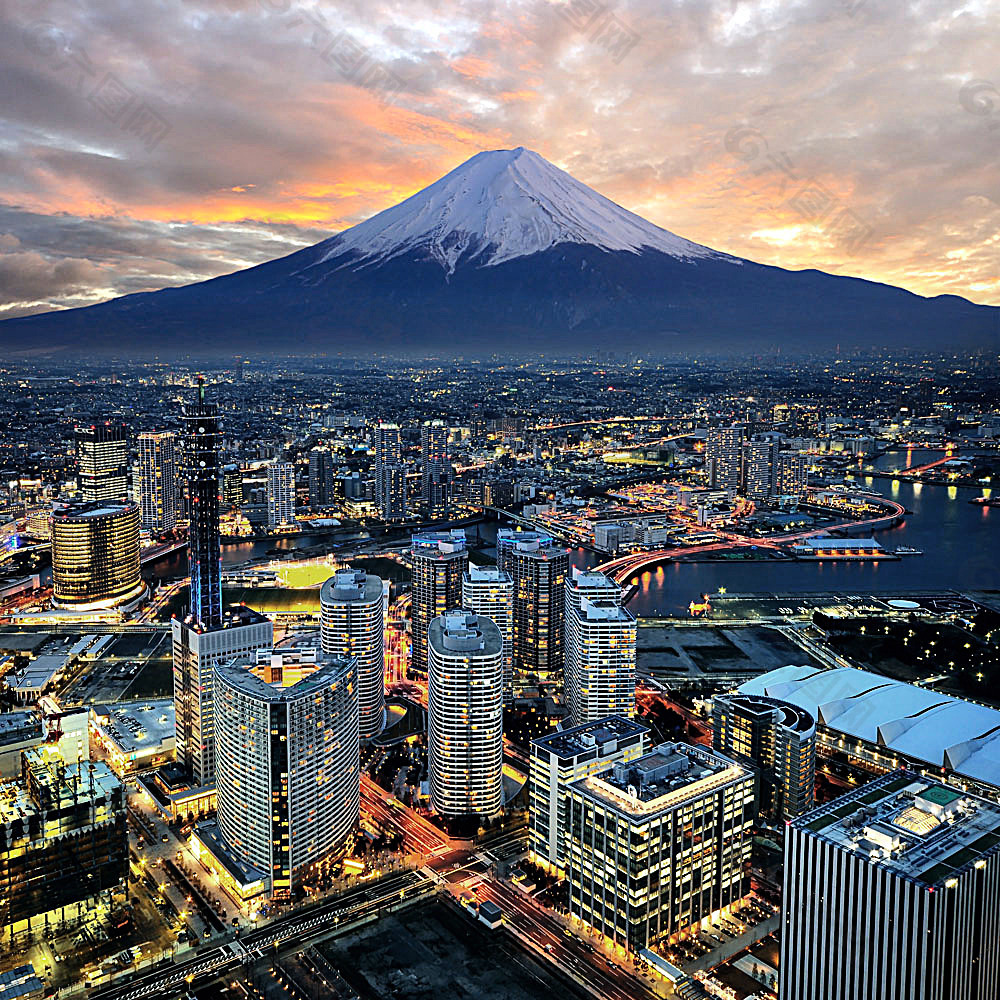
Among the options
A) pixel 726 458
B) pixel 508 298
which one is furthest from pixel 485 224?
pixel 726 458

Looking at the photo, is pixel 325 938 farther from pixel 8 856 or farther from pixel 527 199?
pixel 527 199

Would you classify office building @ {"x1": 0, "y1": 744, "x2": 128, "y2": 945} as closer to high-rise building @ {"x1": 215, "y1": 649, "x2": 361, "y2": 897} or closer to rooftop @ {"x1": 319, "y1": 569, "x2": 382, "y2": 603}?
high-rise building @ {"x1": 215, "y1": 649, "x2": 361, "y2": 897}

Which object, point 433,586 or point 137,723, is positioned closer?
point 137,723

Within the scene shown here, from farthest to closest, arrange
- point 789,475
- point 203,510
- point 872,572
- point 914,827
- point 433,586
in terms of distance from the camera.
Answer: point 789,475, point 872,572, point 433,586, point 203,510, point 914,827

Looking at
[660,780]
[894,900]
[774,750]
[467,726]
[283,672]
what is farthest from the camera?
[467,726]

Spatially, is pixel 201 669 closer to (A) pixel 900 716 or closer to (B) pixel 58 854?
(B) pixel 58 854

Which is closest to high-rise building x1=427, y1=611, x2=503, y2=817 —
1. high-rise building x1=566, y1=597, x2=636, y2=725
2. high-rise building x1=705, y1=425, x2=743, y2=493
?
high-rise building x1=566, y1=597, x2=636, y2=725

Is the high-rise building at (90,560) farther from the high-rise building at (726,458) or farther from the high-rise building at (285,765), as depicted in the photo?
the high-rise building at (726,458)
